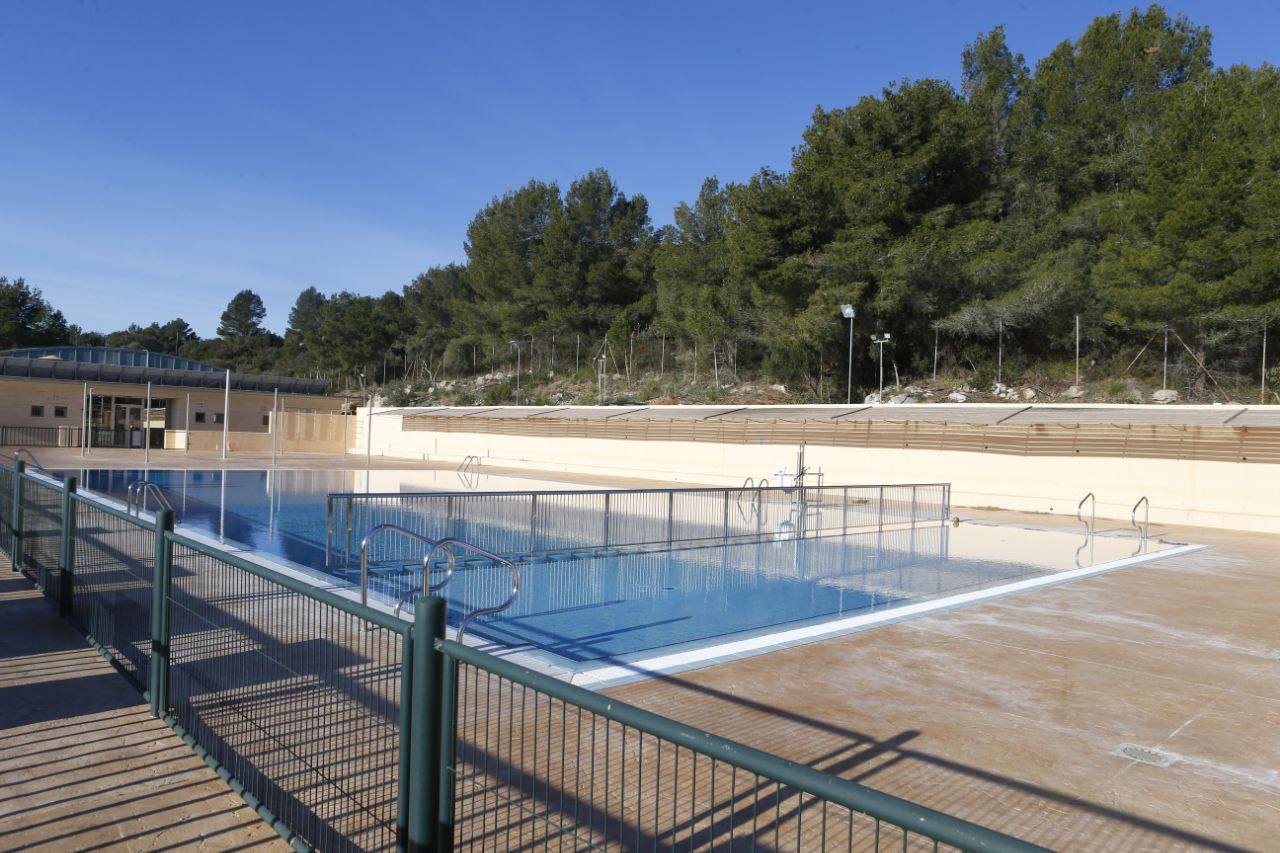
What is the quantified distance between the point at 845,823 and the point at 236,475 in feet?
86.0

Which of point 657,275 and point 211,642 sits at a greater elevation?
point 657,275

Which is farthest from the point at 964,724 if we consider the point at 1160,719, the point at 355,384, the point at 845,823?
the point at 355,384

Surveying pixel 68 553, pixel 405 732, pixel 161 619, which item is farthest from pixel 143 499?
pixel 405 732

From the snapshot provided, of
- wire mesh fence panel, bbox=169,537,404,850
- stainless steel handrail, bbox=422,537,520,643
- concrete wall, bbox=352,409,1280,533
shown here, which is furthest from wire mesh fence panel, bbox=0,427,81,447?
wire mesh fence panel, bbox=169,537,404,850

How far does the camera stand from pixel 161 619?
15.8 ft

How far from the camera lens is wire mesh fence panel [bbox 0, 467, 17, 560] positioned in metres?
9.34

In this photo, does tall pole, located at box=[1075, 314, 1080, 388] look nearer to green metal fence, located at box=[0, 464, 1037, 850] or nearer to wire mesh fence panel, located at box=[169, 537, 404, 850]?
green metal fence, located at box=[0, 464, 1037, 850]

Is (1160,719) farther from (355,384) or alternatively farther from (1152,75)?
(355,384)

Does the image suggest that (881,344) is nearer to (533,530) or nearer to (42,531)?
(533,530)

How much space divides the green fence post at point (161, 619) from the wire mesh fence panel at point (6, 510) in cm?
571

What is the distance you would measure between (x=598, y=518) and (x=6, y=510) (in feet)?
26.0

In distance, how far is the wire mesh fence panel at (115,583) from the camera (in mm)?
5305

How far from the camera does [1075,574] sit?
11969mm

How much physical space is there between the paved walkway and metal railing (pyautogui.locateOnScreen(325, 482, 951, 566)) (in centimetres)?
531
